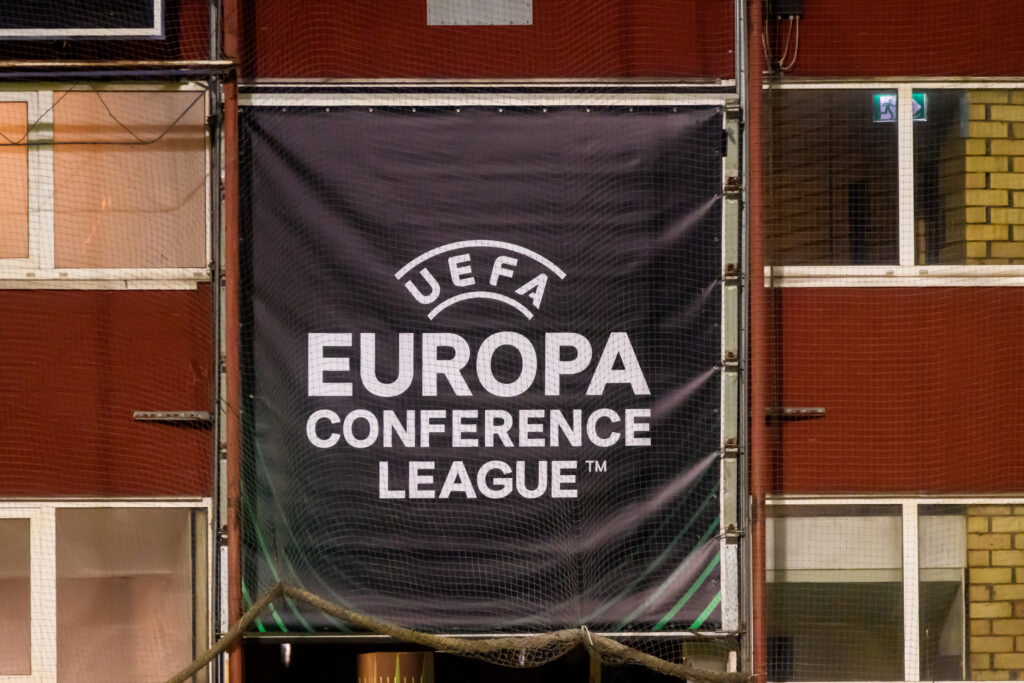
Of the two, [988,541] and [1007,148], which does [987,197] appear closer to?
[1007,148]

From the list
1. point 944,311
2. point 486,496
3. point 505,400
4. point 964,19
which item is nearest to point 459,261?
point 505,400

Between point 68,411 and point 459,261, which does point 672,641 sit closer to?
point 459,261

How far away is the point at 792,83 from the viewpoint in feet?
21.1

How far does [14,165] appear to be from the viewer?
6.35 m

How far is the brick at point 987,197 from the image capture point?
21.2 ft

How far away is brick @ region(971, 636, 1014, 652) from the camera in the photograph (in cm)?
639

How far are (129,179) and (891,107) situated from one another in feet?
14.6

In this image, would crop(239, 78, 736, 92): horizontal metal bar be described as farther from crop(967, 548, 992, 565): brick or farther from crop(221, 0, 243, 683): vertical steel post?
crop(967, 548, 992, 565): brick

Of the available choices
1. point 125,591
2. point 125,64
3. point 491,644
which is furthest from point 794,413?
point 125,64

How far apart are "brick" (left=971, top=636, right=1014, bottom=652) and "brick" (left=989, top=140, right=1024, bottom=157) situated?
2816 mm

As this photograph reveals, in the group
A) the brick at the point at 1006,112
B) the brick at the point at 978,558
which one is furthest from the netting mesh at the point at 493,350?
the brick at the point at 1006,112

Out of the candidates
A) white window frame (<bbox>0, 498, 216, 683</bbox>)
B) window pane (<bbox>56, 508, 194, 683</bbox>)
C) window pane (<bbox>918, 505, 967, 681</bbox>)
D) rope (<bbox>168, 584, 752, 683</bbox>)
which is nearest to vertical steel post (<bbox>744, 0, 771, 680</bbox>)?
rope (<bbox>168, 584, 752, 683</bbox>)

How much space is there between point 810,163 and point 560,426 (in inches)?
83.7

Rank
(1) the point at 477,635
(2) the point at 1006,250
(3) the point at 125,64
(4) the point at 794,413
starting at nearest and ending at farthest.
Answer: (3) the point at 125,64 < (1) the point at 477,635 < (4) the point at 794,413 < (2) the point at 1006,250
